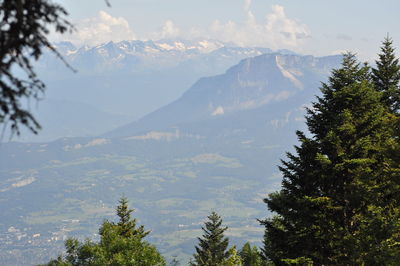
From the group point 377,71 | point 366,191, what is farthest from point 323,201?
point 377,71

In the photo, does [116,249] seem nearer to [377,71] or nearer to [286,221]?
[286,221]

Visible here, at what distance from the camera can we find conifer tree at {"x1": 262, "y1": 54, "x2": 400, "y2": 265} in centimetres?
1991

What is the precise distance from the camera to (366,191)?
19922 mm

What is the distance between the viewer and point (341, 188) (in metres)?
21.3

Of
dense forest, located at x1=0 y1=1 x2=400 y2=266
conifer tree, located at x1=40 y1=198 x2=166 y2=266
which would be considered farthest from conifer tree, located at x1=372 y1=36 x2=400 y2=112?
conifer tree, located at x1=40 y1=198 x2=166 y2=266

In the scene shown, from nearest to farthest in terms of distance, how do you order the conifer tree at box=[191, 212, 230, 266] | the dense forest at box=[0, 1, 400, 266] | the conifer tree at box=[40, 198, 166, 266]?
the dense forest at box=[0, 1, 400, 266] → the conifer tree at box=[40, 198, 166, 266] → the conifer tree at box=[191, 212, 230, 266]

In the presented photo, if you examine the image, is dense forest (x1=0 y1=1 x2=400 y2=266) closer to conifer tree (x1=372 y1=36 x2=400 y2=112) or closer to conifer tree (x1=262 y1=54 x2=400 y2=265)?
conifer tree (x1=262 y1=54 x2=400 y2=265)

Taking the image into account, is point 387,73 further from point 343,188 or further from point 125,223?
point 125,223

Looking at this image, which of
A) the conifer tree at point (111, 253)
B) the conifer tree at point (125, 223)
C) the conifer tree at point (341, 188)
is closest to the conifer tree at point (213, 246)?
the conifer tree at point (125, 223)

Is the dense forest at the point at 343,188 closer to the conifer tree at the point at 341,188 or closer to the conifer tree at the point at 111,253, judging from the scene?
the conifer tree at the point at 341,188

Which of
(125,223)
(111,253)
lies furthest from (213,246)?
(111,253)

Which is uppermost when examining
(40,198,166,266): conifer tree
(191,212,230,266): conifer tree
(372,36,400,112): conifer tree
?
Answer: (372,36,400,112): conifer tree

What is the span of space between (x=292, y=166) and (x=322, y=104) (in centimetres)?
365

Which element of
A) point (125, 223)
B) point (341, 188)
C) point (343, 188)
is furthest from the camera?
point (125, 223)
